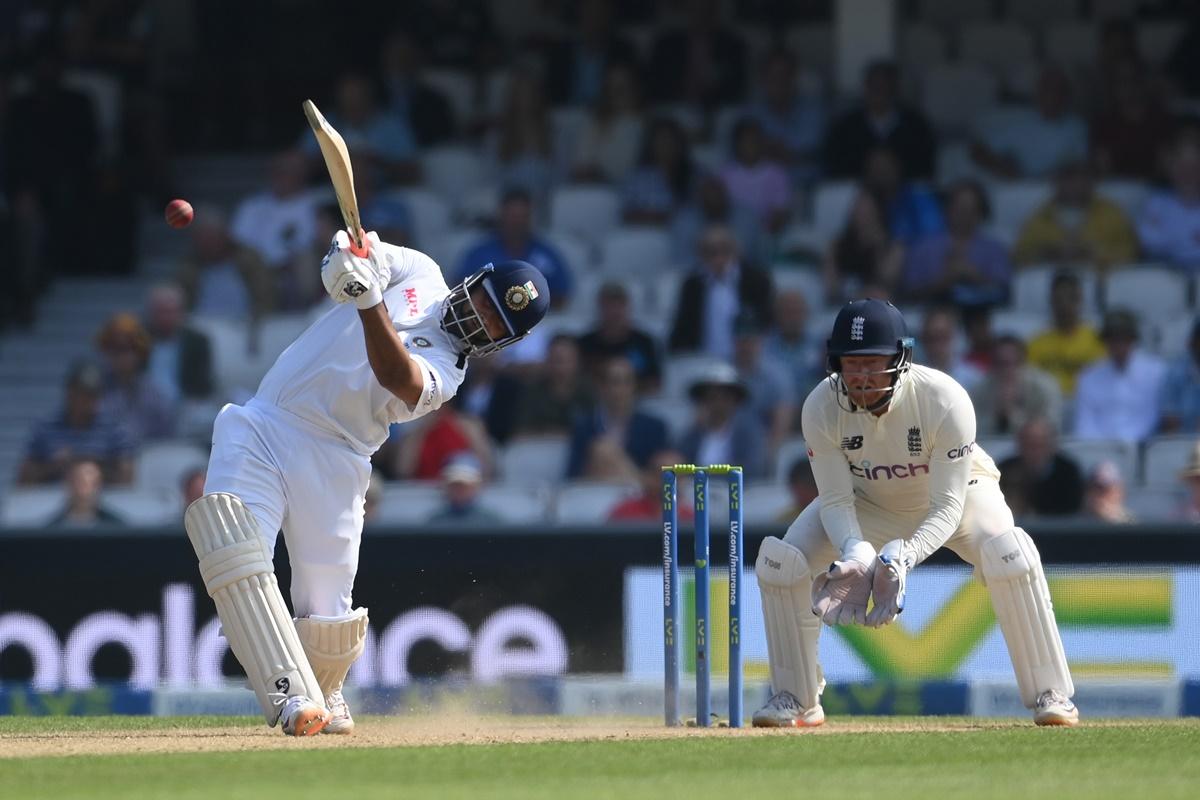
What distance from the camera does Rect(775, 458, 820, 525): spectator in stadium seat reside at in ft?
32.1

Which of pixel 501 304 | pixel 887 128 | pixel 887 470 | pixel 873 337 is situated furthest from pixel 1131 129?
pixel 501 304

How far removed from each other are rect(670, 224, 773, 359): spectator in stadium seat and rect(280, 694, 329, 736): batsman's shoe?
5495 mm

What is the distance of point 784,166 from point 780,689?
6.05 m

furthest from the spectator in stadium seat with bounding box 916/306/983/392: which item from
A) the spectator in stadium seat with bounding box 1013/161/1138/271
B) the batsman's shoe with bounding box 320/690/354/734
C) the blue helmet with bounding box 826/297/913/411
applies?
the batsman's shoe with bounding box 320/690/354/734

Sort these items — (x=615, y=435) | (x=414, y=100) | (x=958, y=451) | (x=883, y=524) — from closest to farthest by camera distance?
(x=958, y=451) < (x=883, y=524) < (x=615, y=435) < (x=414, y=100)

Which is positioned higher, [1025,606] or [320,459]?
[320,459]

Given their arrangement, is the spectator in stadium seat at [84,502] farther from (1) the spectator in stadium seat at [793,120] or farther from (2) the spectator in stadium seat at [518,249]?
(1) the spectator in stadium seat at [793,120]

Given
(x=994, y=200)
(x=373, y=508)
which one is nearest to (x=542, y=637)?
(x=373, y=508)

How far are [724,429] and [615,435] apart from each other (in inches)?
22.8

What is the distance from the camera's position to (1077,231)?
11.9 metres

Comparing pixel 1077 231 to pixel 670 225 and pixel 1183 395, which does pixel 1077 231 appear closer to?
pixel 1183 395

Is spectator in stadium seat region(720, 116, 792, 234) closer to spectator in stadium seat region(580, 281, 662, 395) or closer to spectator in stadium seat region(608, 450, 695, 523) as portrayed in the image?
spectator in stadium seat region(580, 281, 662, 395)

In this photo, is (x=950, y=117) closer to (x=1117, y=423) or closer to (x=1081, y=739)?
(x=1117, y=423)

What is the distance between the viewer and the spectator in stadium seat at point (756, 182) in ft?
41.3
